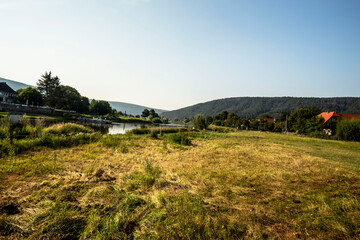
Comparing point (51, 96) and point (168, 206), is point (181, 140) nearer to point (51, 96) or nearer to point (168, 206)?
point (168, 206)

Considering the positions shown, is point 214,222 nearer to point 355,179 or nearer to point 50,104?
point 355,179

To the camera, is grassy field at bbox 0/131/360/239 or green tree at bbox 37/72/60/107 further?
green tree at bbox 37/72/60/107

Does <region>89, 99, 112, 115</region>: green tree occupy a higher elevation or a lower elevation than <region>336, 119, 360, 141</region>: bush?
higher

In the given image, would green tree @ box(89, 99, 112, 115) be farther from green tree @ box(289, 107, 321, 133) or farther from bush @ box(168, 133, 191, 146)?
green tree @ box(289, 107, 321, 133)

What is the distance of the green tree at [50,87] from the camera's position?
2559 inches

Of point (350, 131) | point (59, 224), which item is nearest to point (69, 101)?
point (59, 224)

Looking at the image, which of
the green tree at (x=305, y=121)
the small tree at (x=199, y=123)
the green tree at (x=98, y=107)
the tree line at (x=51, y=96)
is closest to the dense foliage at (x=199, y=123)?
the small tree at (x=199, y=123)

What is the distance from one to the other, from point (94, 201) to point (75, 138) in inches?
367

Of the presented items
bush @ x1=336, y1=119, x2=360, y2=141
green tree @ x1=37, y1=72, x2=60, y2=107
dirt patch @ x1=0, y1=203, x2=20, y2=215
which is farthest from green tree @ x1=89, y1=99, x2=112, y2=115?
bush @ x1=336, y1=119, x2=360, y2=141

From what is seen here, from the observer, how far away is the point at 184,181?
5.04m

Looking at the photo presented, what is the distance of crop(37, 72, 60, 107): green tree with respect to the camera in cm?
6501

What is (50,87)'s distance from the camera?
66.7m

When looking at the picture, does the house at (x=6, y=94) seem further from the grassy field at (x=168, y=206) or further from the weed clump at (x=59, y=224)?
the weed clump at (x=59, y=224)

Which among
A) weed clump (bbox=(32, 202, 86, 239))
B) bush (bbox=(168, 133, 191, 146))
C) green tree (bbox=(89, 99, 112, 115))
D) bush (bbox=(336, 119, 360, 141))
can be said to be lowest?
bush (bbox=(168, 133, 191, 146))
